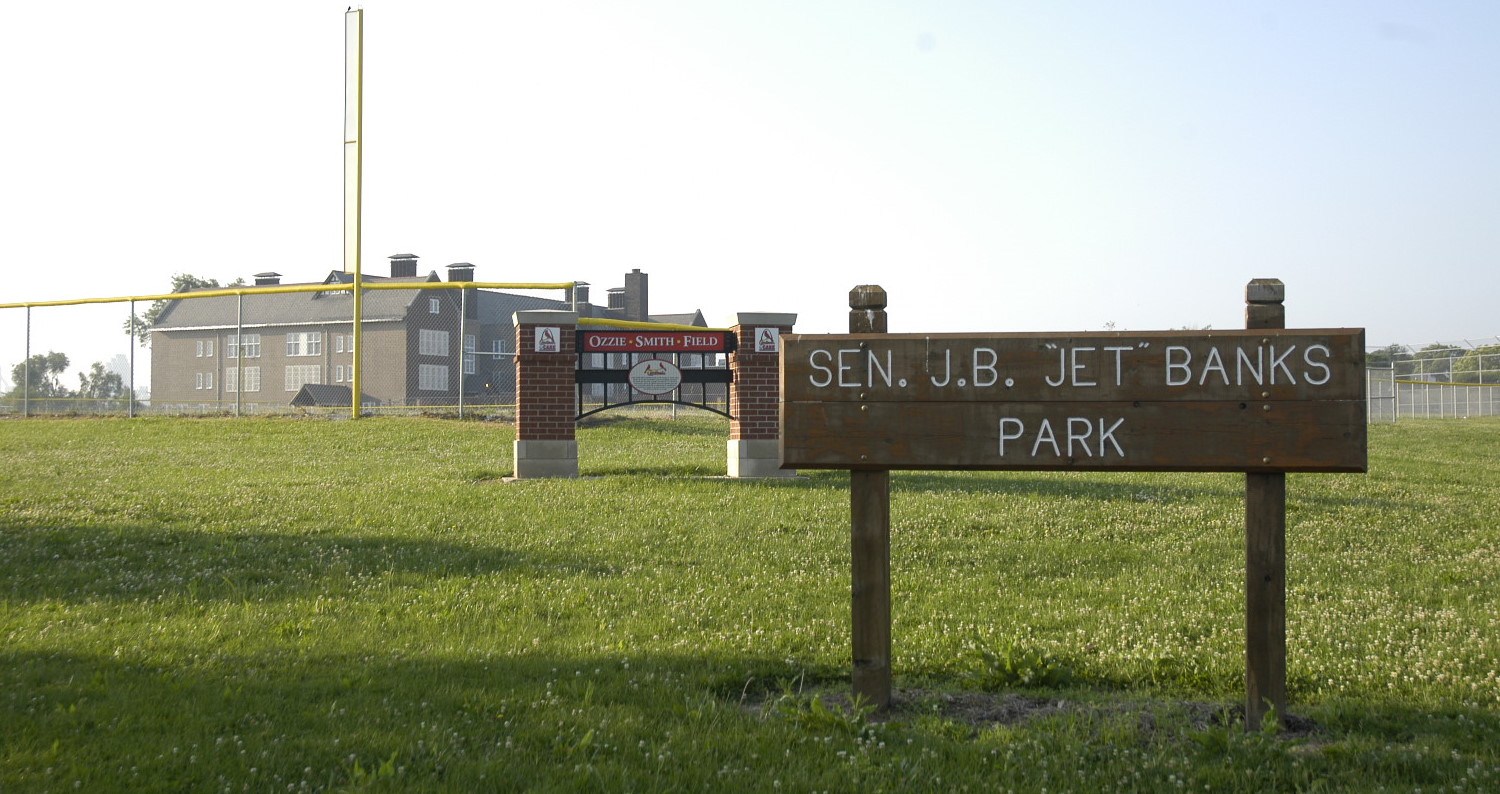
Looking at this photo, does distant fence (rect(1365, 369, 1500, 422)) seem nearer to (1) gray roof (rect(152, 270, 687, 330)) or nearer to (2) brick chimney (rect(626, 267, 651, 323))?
(1) gray roof (rect(152, 270, 687, 330))

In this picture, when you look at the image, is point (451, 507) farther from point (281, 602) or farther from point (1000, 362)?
point (1000, 362)

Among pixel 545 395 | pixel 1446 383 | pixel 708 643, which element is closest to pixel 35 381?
pixel 545 395

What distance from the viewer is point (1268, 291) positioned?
200 inches

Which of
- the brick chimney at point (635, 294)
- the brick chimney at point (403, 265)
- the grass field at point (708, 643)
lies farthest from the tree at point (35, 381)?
the brick chimney at point (635, 294)

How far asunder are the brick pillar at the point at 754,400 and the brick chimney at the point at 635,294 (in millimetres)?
52368

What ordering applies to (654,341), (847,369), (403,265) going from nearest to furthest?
(847,369), (654,341), (403,265)

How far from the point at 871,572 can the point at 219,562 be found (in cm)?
622

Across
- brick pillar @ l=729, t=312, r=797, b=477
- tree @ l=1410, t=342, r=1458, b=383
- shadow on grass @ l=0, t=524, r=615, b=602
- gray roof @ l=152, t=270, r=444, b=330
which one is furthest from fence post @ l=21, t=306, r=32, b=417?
tree @ l=1410, t=342, r=1458, b=383

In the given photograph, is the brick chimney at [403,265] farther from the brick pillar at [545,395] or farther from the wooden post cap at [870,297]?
the wooden post cap at [870,297]

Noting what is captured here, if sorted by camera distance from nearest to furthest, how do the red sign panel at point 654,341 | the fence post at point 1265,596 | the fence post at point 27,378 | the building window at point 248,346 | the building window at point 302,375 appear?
the fence post at point 1265,596
the red sign panel at point 654,341
the fence post at point 27,378
the building window at point 248,346
the building window at point 302,375

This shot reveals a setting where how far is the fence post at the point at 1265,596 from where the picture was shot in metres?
4.89

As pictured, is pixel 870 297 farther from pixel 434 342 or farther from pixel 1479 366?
pixel 1479 366

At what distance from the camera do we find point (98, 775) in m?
4.01

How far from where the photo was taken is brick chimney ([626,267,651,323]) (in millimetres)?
68000
